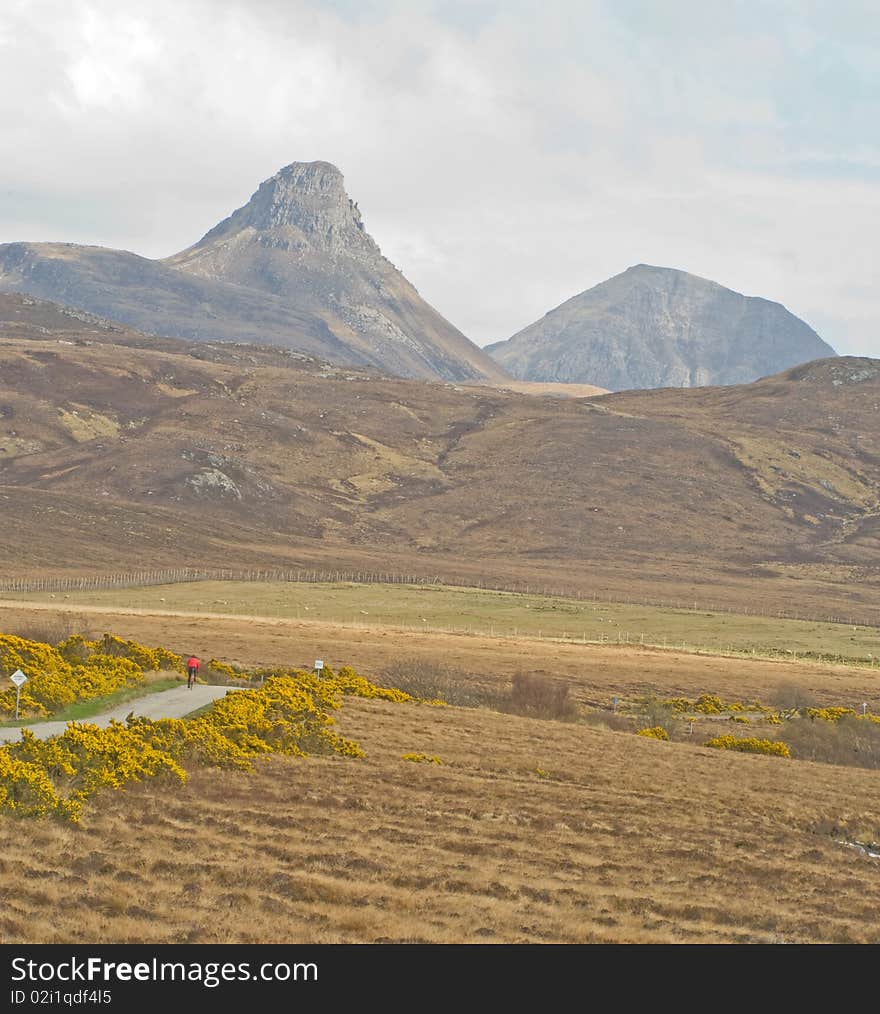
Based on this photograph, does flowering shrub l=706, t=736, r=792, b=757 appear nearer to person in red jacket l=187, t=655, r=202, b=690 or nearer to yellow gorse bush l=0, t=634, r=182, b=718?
person in red jacket l=187, t=655, r=202, b=690

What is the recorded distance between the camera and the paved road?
24.5 m

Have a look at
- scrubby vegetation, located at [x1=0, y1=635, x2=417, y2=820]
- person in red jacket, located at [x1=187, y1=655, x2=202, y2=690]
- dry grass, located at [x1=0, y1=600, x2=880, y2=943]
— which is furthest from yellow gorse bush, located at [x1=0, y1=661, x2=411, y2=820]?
person in red jacket, located at [x1=187, y1=655, x2=202, y2=690]

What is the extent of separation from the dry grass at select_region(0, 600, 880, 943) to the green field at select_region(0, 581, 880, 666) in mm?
55030

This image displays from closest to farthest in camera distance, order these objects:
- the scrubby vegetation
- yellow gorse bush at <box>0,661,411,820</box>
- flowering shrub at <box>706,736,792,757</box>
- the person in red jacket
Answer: yellow gorse bush at <box>0,661,411,820</box> < the scrubby vegetation < the person in red jacket < flowering shrub at <box>706,736,792,757</box>

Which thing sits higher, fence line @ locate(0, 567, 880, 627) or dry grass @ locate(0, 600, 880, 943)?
dry grass @ locate(0, 600, 880, 943)

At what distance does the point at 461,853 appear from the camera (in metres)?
18.4

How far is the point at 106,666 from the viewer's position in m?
36.7

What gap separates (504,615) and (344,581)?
35.0 m

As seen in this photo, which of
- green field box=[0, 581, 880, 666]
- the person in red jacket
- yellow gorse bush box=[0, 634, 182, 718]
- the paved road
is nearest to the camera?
the paved road

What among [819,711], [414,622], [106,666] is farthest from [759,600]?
[106,666]

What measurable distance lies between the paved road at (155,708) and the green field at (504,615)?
48.7 meters

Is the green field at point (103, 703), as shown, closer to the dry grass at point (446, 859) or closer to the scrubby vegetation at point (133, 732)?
the scrubby vegetation at point (133, 732)

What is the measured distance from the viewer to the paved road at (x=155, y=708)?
24.5 meters

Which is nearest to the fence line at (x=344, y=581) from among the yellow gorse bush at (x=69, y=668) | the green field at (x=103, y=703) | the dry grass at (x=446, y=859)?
the yellow gorse bush at (x=69, y=668)
